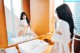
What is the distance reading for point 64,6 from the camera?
1.47 m

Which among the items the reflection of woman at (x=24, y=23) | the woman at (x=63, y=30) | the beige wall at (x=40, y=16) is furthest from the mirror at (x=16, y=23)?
the woman at (x=63, y=30)

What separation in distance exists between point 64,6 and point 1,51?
3.10 feet

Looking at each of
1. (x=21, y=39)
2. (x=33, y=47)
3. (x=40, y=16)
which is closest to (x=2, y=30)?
(x=21, y=39)

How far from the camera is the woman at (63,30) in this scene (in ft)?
4.57

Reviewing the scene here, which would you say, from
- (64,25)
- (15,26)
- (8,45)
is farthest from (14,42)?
(64,25)

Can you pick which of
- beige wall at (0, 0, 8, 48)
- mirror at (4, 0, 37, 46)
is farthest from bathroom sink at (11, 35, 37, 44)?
beige wall at (0, 0, 8, 48)

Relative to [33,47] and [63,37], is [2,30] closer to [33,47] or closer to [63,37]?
[33,47]

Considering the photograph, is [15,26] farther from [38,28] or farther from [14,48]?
[38,28]

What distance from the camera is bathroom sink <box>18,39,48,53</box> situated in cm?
159

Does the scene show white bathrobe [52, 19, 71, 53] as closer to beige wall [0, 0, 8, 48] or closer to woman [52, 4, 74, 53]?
woman [52, 4, 74, 53]

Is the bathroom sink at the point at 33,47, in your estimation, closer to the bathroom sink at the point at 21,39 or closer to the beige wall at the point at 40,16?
the bathroom sink at the point at 21,39

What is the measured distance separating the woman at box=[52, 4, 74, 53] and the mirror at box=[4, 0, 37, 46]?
50 cm

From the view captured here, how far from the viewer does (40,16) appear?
78.2 inches

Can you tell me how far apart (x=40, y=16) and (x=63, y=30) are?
684mm
